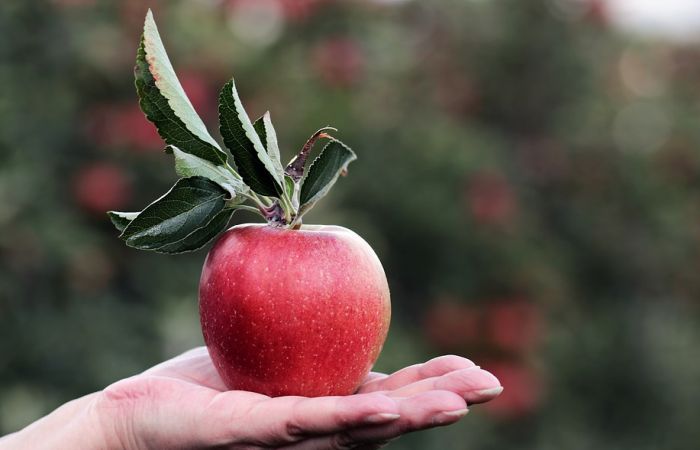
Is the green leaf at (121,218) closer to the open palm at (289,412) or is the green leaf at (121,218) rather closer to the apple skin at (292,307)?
the apple skin at (292,307)

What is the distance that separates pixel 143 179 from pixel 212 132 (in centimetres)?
43

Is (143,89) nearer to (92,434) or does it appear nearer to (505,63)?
(92,434)

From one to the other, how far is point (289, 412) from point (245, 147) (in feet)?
1.41

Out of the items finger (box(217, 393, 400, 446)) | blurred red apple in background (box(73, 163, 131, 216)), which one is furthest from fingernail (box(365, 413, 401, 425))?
blurred red apple in background (box(73, 163, 131, 216))

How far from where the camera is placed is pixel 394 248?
5.29 metres

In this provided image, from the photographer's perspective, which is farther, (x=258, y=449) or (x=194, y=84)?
(x=194, y=84)

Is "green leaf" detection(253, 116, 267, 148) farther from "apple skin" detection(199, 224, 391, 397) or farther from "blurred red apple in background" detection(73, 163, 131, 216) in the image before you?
"blurred red apple in background" detection(73, 163, 131, 216)

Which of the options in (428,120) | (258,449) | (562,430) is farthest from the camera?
(428,120)

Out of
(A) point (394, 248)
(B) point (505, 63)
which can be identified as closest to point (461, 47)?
(B) point (505, 63)

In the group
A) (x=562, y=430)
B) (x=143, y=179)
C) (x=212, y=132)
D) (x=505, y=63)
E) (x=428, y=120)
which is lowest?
(x=562, y=430)

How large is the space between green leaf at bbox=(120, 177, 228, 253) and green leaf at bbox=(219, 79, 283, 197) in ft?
0.18

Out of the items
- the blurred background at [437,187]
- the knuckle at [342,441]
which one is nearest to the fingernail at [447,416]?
the knuckle at [342,441]

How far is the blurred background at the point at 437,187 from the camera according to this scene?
12.5 ft

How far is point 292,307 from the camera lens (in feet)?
4.88
